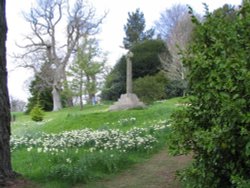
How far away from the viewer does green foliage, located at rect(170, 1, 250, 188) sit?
3.29m

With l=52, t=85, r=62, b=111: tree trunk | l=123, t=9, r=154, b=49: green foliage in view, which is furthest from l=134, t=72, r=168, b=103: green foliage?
l=123, t=9, r=154, b=49: green foliage

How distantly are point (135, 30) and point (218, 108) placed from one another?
61.5 meters

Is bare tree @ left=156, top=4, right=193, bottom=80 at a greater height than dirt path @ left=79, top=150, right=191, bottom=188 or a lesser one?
greater

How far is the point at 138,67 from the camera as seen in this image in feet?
119

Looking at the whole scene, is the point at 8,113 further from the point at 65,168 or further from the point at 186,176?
the point at 186,176

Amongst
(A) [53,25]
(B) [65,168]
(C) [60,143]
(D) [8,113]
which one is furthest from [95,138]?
(A) [53,25]

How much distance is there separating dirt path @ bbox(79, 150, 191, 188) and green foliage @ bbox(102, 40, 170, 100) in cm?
2866

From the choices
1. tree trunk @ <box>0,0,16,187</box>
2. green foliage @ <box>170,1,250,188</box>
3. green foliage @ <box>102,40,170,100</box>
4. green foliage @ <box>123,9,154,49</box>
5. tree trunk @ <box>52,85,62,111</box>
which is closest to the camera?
green foliage @ <box>170,1,250,188</box>

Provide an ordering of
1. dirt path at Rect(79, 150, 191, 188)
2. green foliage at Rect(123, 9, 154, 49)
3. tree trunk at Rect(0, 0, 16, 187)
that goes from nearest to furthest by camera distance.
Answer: tree trunk at Rect(0, 0, 16, 187)
dirt path at Rect(79, 150, 191, 188)
green foliage at Rect(123, 9, 154, 49)

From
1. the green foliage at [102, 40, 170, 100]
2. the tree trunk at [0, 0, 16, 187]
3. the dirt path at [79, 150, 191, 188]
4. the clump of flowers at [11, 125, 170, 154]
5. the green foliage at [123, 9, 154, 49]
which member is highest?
the green foliage at [123, 9, 154, 49]

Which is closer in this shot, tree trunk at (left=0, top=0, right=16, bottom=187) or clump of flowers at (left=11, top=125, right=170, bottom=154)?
tree trunk at (left=0, top=0, right=16, bottom=187)

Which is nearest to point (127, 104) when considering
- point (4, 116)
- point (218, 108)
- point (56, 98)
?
point (4, 116)

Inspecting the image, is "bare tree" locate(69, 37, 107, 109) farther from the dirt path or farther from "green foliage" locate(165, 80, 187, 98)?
the dirt path

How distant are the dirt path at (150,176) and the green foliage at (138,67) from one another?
94.0 ft
